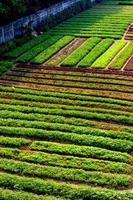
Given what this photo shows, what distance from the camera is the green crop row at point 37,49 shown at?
36.7m

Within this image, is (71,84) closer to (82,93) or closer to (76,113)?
(82,93)

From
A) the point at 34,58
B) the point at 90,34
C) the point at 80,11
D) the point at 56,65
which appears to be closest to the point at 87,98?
the point at 56,65

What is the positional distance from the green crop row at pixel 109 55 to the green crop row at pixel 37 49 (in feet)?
19.7

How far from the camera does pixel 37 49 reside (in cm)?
3931

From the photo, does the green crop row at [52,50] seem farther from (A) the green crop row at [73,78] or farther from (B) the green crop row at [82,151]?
(B) the green crop row at [82,151]

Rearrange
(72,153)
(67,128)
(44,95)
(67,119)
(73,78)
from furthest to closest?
(73,78) → (44,95) → (67,119) → (67,128) → (72,153)

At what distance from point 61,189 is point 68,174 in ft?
4.21

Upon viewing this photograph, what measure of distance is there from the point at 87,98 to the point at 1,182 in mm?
10952

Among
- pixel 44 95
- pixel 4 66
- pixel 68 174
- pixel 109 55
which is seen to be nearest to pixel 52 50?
pixel 109 55

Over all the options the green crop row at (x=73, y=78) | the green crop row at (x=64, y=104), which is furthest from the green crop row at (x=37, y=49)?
the green crop row at (x=64, y=104)

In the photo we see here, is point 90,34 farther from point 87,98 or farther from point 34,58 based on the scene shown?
point 87,98

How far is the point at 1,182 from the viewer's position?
719 inches

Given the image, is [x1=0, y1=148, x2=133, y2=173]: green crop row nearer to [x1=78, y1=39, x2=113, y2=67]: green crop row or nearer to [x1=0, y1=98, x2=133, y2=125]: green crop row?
[x1=0, y1=98, x2=133, y2=125]: green crop row

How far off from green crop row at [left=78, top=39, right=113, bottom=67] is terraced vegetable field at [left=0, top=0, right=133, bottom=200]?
89 millimetres
